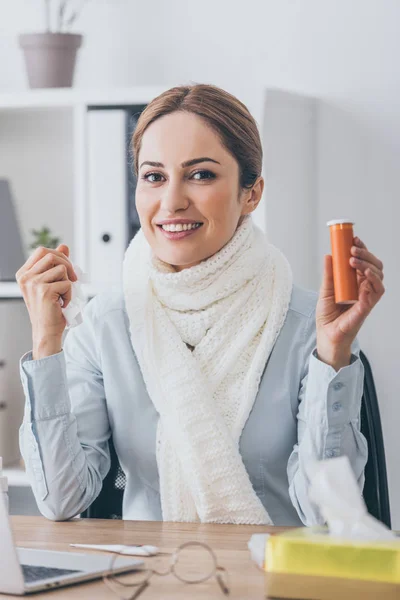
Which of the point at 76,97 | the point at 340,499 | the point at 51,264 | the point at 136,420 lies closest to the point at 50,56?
the point at 76,97

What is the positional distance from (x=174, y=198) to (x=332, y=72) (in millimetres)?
1132

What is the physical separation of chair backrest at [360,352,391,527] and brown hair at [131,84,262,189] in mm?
470

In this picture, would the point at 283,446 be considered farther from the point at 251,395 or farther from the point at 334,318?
the point at 334,318

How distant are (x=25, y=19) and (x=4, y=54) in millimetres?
123

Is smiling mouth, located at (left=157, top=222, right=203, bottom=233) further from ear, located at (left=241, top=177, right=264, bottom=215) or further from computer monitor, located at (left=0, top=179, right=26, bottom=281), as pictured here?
computer monitor, located at (left=0, top=179, right=26, bottom=281)

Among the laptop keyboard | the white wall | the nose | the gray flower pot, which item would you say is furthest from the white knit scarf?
the gray flower pot

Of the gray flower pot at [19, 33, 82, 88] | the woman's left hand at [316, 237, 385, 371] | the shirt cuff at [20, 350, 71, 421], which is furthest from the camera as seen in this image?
the gray flower pot at [19, 33, 82, 88]

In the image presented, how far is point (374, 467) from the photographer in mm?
1499

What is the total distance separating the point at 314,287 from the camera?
2.53 metres

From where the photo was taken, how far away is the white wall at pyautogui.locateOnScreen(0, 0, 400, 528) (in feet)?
8.21

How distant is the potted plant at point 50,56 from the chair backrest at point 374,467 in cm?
144

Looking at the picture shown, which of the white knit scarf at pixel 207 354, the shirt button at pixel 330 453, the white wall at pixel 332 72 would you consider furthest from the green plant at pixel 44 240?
the shirt button at pixel 330 453

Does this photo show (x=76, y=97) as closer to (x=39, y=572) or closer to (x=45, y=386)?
(x=45, y=386)

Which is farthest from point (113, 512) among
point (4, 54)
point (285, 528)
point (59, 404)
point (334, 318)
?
point (4, 54)
